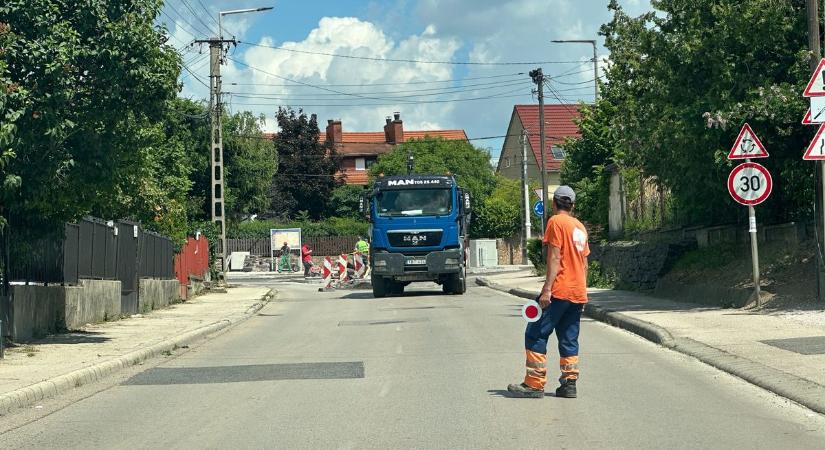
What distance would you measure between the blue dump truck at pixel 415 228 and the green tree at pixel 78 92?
49.0 ft

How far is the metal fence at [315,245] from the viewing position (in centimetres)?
7181

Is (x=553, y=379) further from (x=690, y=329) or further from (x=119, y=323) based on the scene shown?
(x=119, y=323)

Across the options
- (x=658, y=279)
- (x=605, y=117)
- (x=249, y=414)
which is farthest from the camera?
(x=605, y=117)

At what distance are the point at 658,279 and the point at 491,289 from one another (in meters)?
12.7

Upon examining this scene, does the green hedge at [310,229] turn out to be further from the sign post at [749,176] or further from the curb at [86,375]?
the sign post at [749,176]

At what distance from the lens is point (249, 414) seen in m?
9.71

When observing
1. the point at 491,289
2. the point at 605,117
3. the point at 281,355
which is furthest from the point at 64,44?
the point at 605,117

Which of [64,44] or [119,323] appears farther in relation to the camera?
[119,323]

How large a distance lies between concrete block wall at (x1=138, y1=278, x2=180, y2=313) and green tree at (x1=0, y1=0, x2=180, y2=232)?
9544 mm

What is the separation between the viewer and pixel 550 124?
8300 cm

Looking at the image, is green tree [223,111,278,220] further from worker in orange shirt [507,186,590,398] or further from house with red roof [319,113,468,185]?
worker in orange shirt [507,186,590,398]

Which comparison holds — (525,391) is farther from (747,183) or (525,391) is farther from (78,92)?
(747,183)

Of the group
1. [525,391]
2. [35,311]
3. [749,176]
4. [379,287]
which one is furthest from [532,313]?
[379,287]

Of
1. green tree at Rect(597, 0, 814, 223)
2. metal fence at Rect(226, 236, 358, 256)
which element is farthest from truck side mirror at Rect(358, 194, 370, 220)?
metal fence at Rect(226, 236, 358, 256)
